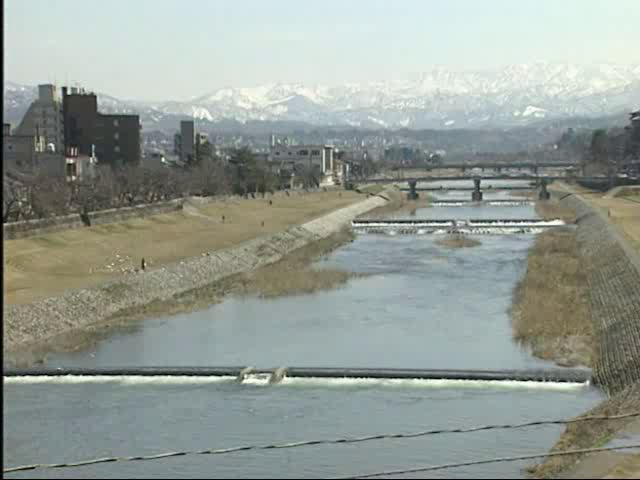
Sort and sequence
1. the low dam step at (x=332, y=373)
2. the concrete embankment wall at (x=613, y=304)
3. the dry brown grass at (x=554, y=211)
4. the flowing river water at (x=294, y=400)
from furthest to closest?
the dry brown grass at (x=554, y=211)
the concrete embankment wall at (x=613, y=304)
the low dam step at (x=332, y=373)
the flowing river water at (x=294, y=400)

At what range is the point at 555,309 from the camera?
914 inches

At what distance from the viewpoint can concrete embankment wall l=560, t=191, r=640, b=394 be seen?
16.2 m

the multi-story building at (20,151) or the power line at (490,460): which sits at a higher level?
the multi-story building at (20,151)

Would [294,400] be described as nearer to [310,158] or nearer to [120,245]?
[120,245]

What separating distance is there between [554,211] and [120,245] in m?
33.8

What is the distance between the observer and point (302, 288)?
91.9 ft

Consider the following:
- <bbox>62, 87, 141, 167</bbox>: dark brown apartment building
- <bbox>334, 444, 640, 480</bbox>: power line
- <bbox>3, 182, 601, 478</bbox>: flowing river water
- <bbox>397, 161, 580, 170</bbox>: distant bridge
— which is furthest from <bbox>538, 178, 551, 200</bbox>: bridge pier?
<bbox>334, 444, 640, 480</bbox>: power line

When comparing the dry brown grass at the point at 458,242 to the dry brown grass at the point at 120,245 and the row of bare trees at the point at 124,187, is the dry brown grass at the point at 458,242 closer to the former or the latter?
the dry brown grass at the point at 120,245

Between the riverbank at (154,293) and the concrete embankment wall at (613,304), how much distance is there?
23.7 feet

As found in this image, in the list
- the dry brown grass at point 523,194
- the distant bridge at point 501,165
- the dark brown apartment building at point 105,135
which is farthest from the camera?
the distant bridge at point 501,165

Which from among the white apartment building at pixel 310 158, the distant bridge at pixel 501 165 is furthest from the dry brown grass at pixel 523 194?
the white apartment building at pixel 310 158

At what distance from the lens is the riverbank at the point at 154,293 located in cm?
2002

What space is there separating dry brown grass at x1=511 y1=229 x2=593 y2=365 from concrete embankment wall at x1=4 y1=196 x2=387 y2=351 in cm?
852

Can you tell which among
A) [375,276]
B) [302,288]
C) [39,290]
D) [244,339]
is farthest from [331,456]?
[375,276]
